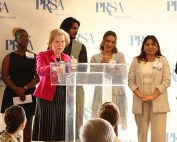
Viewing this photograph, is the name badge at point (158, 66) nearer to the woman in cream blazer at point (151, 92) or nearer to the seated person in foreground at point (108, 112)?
the woman in cream blazer at point (151, 92)

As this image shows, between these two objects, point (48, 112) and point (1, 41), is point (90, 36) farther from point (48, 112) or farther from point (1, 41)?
point (48, 112)

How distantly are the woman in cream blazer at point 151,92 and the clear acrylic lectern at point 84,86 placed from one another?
1384 mm

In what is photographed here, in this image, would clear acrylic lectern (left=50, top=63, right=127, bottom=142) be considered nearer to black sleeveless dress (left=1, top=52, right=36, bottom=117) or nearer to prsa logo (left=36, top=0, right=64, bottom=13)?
black sleeveless dress (left=1, top=52, right=36, bottom=117)

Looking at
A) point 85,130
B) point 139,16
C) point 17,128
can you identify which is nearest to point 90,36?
point 139,16

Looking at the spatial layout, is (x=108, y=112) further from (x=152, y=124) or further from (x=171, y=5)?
(x=171, y=5)

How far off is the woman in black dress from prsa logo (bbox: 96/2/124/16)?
1.38 m

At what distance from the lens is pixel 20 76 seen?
13.4 feet

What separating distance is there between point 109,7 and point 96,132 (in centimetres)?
358

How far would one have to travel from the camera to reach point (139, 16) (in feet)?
15.4

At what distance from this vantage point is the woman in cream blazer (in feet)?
11.8

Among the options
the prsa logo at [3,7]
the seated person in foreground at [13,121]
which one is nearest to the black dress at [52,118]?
the seated person in foreground at [13,121]

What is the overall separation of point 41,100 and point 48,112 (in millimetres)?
157

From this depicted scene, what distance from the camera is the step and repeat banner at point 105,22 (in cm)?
462

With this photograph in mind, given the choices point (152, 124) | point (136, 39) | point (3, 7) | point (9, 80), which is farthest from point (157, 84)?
point (3, 7)
